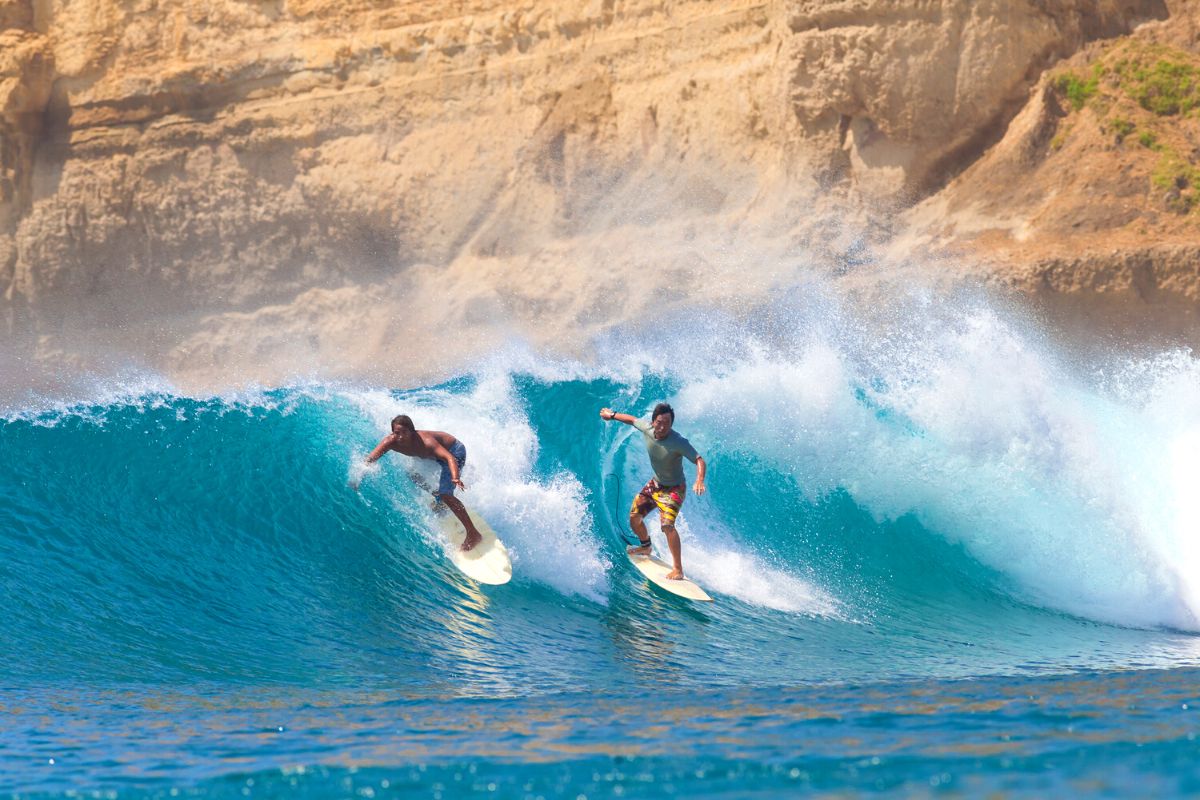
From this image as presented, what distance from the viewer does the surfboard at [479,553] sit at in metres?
8.27

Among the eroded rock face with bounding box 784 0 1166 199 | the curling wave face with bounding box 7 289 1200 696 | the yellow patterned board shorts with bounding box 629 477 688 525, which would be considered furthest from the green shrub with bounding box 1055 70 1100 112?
the yellow patterned board shorts with bounding box 629 477 688 525

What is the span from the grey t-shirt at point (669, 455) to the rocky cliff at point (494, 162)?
20.8 feet

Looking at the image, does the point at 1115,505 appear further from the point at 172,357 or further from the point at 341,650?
the point at 172,357

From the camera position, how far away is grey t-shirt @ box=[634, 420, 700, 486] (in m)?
7.97

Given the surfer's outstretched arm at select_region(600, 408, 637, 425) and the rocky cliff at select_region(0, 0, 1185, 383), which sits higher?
the rocky cliff at select_region(0, 0, 1185, 383)

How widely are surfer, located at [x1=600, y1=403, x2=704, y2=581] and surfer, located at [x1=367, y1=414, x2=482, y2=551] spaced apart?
1088mm

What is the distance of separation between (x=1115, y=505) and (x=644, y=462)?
3.39 metres

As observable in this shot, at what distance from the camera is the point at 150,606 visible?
7.66m

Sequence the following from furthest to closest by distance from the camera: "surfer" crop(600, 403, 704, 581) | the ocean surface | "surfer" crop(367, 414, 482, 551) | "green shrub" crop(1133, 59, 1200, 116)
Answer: "green shrub" crop(1133, 59, 1200, 116) < "surfer" crop(367, 414, 482, 551) < "surfer" crop(600, 403, 704, 581) < the ocean surface

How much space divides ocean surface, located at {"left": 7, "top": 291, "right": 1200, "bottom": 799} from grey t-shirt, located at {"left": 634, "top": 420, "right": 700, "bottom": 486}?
74 centimetres

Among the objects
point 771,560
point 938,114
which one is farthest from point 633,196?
point 771,560

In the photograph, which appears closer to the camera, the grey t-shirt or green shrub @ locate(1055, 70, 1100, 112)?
the grey t-shirt

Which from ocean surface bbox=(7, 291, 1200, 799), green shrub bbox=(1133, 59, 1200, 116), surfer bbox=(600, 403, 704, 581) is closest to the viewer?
ocean surface bbox=(7, 291, 1200, 799)

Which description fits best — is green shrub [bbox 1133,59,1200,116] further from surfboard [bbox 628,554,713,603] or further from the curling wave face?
surfboard [bbox 628,554,713,603]
